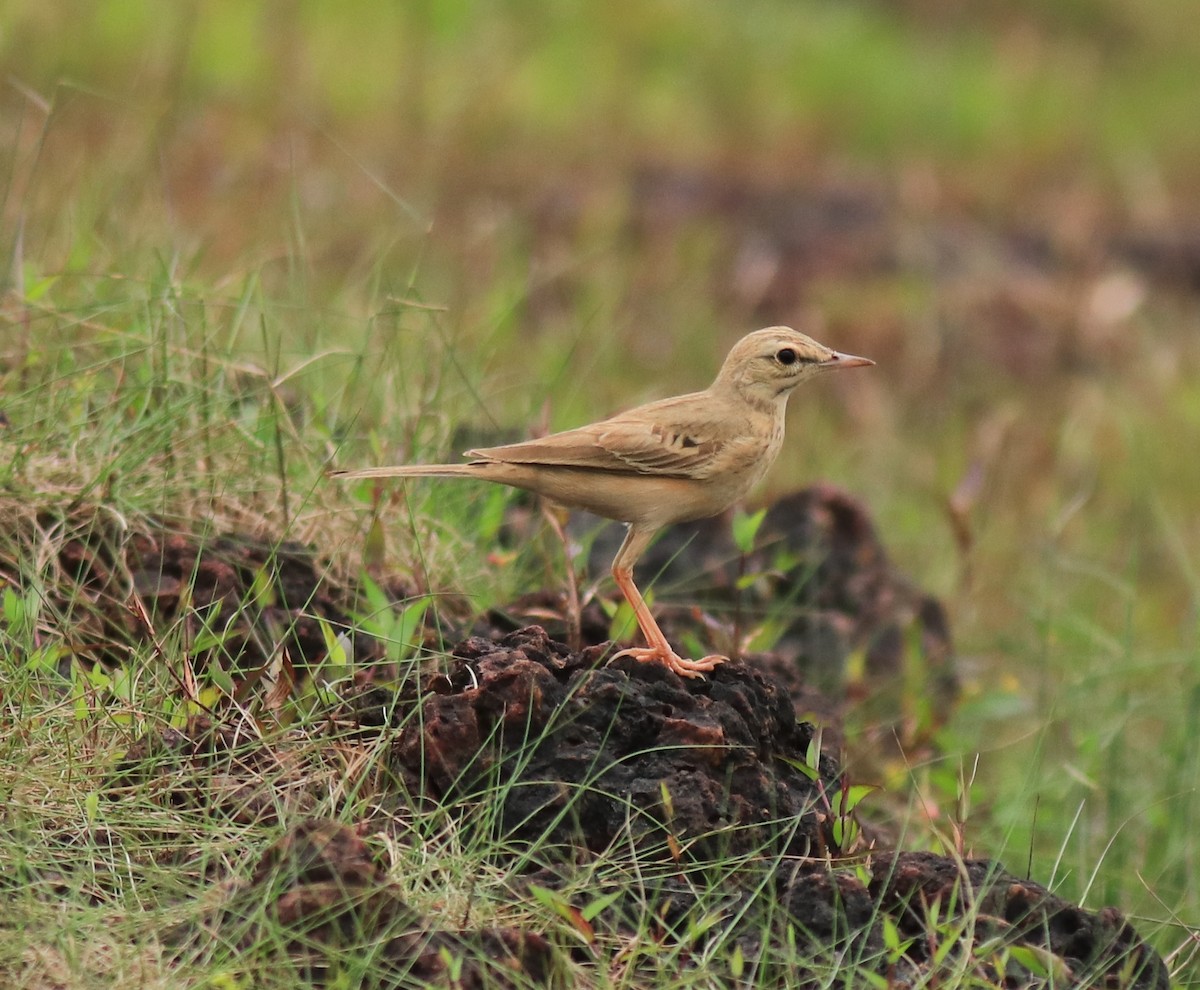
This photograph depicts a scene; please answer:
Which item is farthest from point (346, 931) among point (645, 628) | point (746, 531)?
point (746, 531)

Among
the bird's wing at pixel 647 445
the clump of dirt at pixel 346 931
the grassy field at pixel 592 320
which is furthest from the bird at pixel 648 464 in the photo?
the clump of dirt at pixel 346 931

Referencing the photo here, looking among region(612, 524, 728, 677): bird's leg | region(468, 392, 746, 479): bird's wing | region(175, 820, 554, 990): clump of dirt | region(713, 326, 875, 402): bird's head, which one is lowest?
region(175, 820, 554, 990): clump of dirt

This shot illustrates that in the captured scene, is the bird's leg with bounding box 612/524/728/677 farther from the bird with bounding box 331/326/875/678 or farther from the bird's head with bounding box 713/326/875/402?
the bird's head with bounding box 713/326/875/402

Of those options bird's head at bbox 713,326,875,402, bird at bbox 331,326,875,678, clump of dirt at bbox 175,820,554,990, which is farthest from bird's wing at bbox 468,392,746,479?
clump of dirt at bbox 175,820,554,990

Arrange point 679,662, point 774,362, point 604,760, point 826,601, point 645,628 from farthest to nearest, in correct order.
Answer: point 826,601 < point 774,362 < point 645,628 < point 679,662 < point 604,760

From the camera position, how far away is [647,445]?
410cm

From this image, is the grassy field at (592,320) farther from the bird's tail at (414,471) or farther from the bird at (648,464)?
the bird at (648,464)

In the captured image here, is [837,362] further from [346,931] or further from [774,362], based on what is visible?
[346,931]

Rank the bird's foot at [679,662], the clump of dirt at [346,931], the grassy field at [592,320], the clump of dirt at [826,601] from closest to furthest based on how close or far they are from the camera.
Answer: the clump of dirt at [346,931], the bird's foot at [679,662], the grassy field at [592,320], the clump of dirt at [826,601]

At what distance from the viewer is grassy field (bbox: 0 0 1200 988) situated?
4020mm

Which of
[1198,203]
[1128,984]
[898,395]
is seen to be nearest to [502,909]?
[1128,984]

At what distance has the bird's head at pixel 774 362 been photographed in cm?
430

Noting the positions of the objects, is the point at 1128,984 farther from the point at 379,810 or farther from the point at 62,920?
the point at 62,920

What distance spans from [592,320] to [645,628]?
12.8ft
